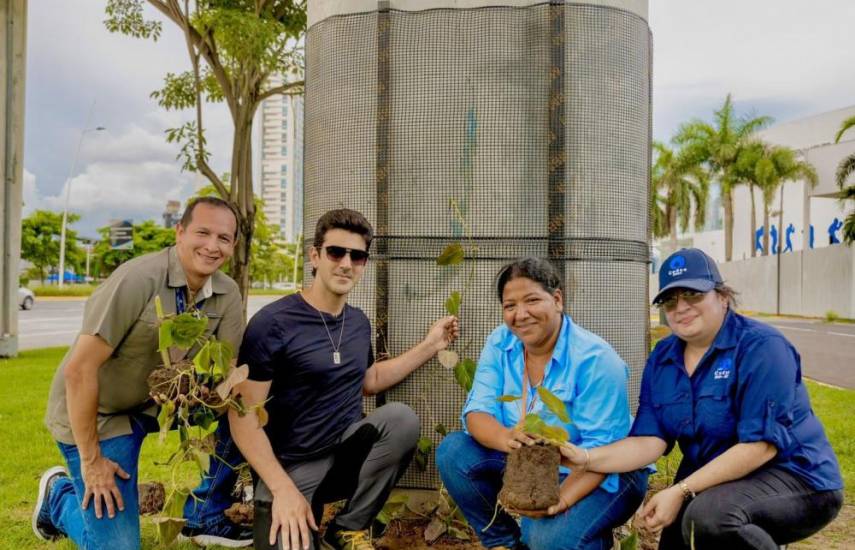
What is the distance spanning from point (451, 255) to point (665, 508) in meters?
1.60

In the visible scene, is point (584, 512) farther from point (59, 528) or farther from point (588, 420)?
point (59, 528)

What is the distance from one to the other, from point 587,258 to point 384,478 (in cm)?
155

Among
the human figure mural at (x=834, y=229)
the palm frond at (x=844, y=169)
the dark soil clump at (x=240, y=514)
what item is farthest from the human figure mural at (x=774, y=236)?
the dark soil clump at (x=240, y=514)

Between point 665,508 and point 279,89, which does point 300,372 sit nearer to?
point 665,508

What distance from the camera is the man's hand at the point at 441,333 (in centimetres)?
380

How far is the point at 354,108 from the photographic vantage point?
→ 4121mm

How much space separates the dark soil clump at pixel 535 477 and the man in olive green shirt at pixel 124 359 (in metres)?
1.34

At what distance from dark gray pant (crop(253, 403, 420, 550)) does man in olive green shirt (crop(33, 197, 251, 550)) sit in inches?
25.8

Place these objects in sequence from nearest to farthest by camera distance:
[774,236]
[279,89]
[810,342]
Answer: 1. [279,89]
2. [810,342]
3. [774,236]

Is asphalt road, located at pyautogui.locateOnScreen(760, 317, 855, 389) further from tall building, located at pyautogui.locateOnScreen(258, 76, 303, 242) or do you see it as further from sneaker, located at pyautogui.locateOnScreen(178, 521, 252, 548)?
tall building, located at pyautogui.locateOnScreen(258, 76, 303, 242)

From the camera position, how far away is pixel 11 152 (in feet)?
37.5

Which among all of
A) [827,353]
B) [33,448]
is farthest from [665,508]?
[827,353]

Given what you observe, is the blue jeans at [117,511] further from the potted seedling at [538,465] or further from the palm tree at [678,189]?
the palm tree at [678,189]

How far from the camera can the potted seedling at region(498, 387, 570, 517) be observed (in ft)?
8.43
